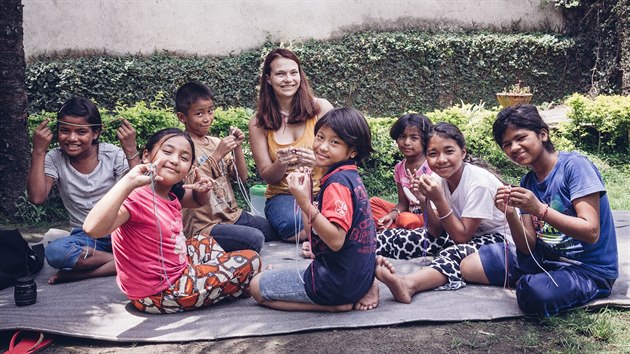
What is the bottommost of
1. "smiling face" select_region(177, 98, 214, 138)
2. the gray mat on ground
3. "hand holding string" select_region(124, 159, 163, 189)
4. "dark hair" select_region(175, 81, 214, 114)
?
the gray mat on ground

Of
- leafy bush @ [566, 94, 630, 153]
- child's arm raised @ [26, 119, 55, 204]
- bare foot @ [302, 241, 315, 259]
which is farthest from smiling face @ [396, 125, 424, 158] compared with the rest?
leafy bush @ [566, 94, 630, 153]

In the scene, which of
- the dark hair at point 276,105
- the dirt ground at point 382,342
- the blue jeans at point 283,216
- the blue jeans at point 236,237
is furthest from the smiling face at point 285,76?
the dirt ground at point 382,342

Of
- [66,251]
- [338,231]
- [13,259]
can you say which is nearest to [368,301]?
[338,231]

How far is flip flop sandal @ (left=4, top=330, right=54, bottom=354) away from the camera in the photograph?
3.31m

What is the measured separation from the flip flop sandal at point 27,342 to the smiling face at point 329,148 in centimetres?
181

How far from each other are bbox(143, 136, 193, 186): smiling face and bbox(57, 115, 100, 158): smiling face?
0.94 metres

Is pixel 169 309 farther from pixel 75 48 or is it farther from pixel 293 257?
pixel 75 48

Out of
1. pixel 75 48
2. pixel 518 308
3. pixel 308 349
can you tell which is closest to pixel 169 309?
pixel 308 349

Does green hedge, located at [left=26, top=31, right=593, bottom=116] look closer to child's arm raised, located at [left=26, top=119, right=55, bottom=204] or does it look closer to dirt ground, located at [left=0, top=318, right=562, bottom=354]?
child's arm raised, located at [left=26, top=119, right=55, bottom=204]

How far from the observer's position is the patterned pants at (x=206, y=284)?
3.64m

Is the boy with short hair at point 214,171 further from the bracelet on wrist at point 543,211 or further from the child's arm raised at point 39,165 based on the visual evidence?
the bracelet on wrist at point 543,211

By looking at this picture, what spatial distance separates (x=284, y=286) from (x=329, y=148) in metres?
0.87

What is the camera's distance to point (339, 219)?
10.7 ft

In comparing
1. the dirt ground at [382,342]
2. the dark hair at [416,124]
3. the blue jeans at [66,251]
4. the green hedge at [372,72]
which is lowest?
the dirt ground at [382,342]
